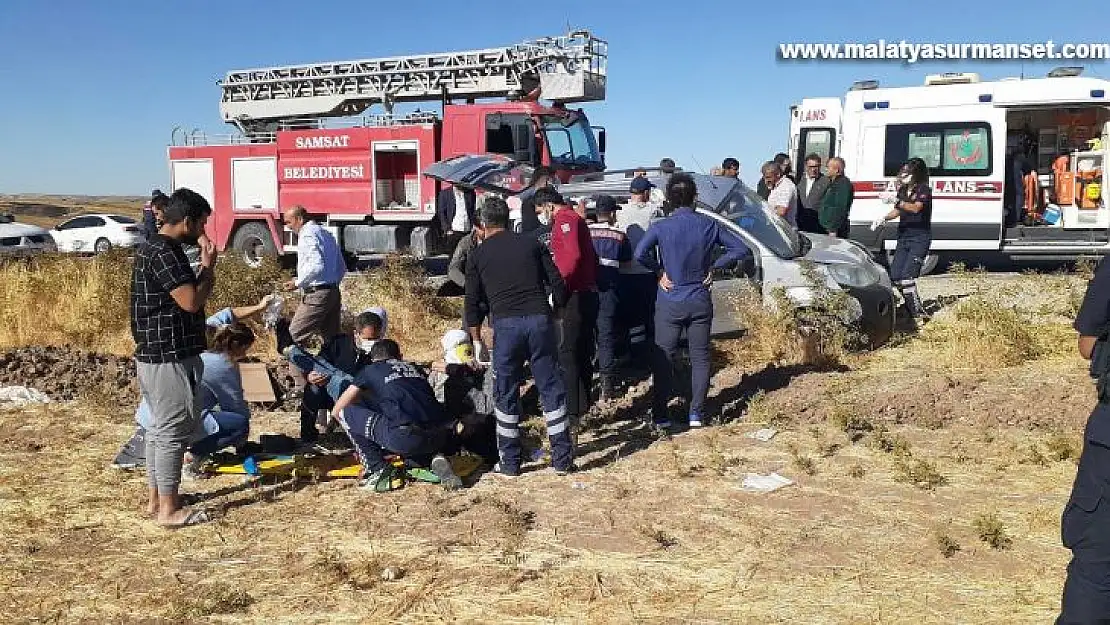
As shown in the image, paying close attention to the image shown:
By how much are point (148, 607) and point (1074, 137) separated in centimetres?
1494

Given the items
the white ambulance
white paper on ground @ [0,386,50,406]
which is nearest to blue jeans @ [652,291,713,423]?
white paper on ground @ [0,386,50,406]

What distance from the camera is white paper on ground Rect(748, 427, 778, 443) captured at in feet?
22.4

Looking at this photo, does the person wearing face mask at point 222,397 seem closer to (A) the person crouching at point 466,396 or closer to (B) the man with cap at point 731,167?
(A) the person crouching at point 466,396

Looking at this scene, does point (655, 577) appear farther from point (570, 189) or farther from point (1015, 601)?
point (570, 189)

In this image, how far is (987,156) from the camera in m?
14.1

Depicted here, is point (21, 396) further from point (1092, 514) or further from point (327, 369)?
point (1092, 514)

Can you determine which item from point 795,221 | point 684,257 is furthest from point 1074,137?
point 684,257

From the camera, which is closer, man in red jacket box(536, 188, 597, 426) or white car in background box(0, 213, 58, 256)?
man in red jacket box(536, 188, 597, 426)

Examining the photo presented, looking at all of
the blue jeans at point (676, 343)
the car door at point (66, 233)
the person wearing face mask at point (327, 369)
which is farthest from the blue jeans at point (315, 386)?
the car door at point (66, 233)

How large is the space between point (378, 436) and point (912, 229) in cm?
695

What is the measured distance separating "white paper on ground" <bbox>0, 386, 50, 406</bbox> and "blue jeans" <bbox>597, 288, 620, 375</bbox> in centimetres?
458

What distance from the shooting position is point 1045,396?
23.0 feet

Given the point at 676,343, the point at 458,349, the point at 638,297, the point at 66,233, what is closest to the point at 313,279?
the point at 458,349

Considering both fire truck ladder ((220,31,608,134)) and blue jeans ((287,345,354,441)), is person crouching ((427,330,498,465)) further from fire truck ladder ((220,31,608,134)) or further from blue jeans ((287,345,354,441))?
fire truck ladder ((220,31,608,134))
